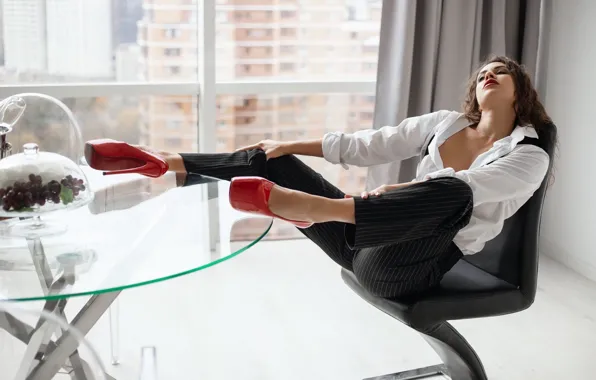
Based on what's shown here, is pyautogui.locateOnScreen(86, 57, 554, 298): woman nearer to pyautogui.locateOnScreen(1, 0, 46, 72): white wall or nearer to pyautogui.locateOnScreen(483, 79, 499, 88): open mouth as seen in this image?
pyautogui.locateOnScreen(483, 79, 499, 88): open mouth

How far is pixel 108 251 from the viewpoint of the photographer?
1777 millimetres

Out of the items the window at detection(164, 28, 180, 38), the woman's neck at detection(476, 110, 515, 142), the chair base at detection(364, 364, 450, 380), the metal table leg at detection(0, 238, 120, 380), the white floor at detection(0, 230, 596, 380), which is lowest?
the white floor at detection(0, 230, 596, 380)

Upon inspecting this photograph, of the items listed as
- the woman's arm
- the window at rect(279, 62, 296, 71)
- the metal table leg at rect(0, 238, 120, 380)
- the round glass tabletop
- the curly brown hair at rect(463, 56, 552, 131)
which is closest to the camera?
the round glass tabletop

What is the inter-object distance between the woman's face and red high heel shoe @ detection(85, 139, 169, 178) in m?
0.94

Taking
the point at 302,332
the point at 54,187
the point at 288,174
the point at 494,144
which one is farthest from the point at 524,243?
the point at 54,187

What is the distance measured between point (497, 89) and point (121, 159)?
42.9 inches

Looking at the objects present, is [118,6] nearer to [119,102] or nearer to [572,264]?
[119,102]

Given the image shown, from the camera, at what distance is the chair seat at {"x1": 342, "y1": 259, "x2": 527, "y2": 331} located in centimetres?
213

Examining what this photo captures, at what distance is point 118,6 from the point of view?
3.61m

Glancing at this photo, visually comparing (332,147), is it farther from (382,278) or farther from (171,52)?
(171,52)

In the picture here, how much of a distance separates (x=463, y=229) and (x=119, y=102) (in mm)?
1996

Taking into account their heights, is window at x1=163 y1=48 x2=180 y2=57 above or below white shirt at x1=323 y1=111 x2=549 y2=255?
above

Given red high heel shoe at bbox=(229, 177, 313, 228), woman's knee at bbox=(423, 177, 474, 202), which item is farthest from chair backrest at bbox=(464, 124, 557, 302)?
red high heel shoe at bbox=(229, 177, 313, 228)

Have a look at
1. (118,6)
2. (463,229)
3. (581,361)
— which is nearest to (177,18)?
(118,6)
